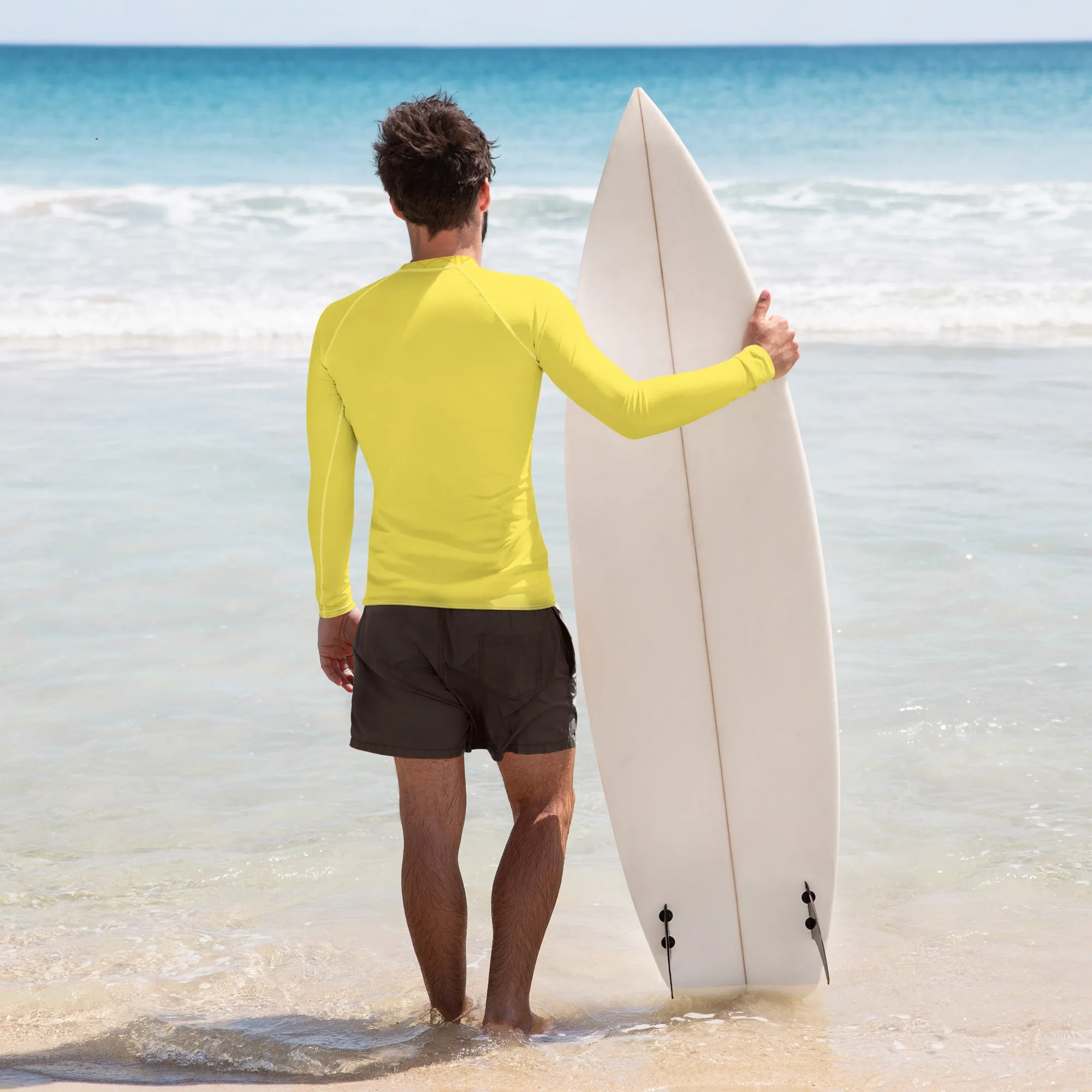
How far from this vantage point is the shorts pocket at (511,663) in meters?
1.82

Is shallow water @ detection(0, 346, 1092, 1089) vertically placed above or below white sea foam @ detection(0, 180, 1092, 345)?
below

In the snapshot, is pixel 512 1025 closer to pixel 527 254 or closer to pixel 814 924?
pixel 814 924

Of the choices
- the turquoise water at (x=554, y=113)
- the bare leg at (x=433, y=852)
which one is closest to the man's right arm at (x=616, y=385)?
the bare leg at (x=433, y=852)

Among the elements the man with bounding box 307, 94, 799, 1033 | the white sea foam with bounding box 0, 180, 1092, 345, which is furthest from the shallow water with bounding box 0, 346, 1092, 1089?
the white sea foam with bounding box 0, 180, 1092, 345

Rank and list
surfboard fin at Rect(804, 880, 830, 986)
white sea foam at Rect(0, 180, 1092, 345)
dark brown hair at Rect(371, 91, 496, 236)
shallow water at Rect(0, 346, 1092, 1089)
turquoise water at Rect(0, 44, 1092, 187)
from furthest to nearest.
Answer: turquoise water at Rect(0, 44, 1092, 187) < white sea foam at Rect(0, 180, 1092, 345) < surfboard fin at Rect(804, 880, 830, 986) < shallow water at Rect(0, 346, 1092, 1089) < dark brown hair at Rect(371, 91, 496, 236)

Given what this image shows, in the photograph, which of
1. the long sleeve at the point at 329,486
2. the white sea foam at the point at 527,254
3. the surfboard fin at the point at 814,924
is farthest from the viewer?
the white sea foam at the point at 527,254

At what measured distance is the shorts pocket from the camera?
1.82 meters

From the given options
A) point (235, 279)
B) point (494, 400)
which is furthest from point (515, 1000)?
point (235, 279)

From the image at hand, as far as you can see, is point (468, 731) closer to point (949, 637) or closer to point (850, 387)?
point (949, 637)

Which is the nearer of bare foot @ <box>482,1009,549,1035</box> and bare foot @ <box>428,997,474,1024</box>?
bare foot @ <box>482,1009,549,1035</box>

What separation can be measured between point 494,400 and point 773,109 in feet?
86.9

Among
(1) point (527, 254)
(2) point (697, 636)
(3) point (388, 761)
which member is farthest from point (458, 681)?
(1) point (527, 254)

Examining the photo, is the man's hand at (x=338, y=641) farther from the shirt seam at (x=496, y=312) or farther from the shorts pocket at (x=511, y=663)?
the shirt seam at (x=496, y=312)

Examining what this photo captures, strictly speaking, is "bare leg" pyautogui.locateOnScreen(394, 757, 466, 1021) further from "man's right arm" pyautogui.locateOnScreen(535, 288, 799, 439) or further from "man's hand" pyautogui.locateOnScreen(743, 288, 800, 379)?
"man's hand" pyautogui.locateOnScreen(743, 288, 800, 379)
